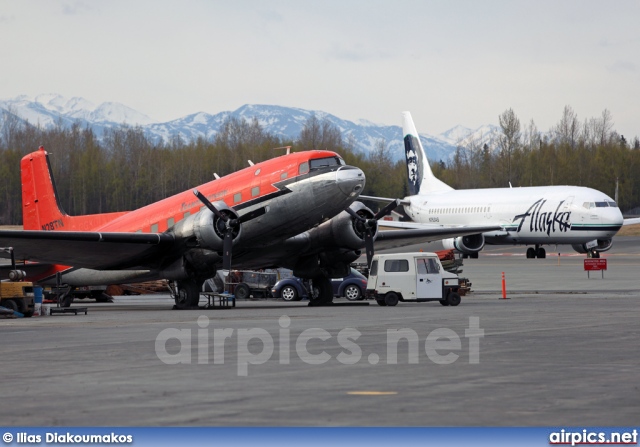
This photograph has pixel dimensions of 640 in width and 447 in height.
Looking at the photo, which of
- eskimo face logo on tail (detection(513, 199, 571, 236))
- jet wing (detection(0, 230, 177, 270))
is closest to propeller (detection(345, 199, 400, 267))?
jet wing (detection(0, 230, 177, 270))

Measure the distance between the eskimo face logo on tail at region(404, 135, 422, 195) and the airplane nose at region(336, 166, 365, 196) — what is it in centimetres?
5771

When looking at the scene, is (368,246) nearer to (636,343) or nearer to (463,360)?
A: (636,343)

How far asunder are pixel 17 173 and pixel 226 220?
136 m

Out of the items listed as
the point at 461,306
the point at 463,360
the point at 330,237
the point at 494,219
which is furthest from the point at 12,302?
the point at 494,219

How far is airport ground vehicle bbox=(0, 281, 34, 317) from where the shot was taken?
31000mm

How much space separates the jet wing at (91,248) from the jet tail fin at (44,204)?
4.57 m

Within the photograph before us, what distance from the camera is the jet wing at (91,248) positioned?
110 feet

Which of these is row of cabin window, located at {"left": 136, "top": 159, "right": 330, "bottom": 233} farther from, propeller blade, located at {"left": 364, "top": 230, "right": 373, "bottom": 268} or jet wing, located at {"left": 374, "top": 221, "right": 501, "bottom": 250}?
jet wing, located at {"left": 374, "top": 221, "right": 501, "bottom": 250}

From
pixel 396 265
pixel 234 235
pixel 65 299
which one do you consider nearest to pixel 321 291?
pixel 396 265

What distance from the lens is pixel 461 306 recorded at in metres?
33.0

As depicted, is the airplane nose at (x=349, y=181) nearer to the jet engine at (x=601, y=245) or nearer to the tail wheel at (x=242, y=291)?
the tail wheel at (x=242, y=291)

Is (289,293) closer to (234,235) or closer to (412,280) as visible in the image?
(234,235)

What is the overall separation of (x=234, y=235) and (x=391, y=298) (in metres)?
5.84

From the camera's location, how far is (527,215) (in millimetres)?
73812
